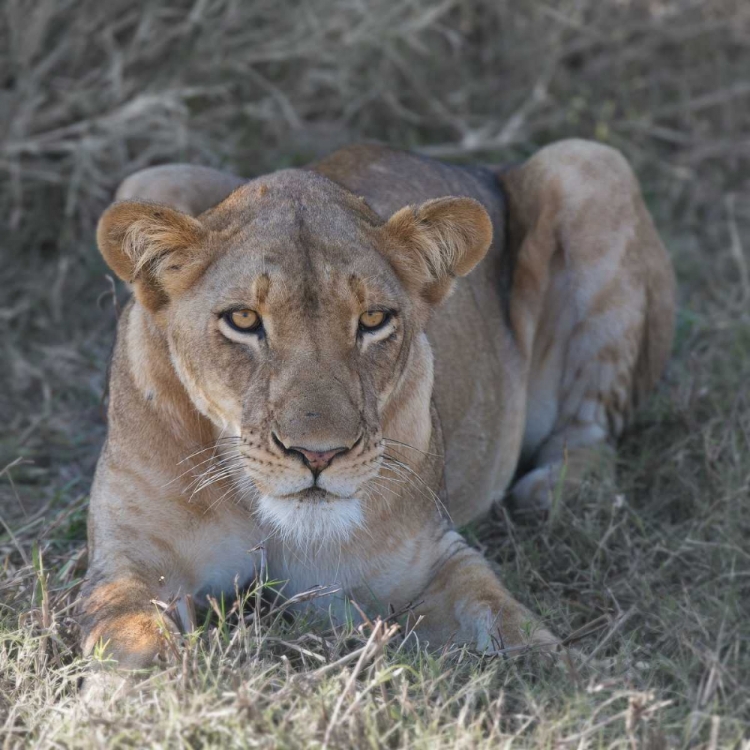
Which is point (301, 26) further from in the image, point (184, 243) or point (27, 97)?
point (184, 243)

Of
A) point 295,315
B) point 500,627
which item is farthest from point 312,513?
point 500,627

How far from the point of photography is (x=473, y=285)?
4.09 meters

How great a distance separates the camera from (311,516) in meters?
2.77

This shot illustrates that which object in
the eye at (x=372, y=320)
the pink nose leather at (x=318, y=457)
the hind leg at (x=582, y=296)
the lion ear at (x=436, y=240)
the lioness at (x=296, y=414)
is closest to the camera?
the pink nose leather at (x=318, y=457)

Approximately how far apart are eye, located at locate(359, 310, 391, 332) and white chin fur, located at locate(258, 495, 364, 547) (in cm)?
39

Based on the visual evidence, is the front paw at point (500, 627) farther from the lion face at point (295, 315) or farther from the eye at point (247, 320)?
the eye at point (247, 320)

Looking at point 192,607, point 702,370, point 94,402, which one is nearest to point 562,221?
point 702,370

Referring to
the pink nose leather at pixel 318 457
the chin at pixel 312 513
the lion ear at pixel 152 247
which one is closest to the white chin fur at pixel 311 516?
the chin at pixel 312 513

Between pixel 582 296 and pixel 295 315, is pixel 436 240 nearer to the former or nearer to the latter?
pixel 295 315

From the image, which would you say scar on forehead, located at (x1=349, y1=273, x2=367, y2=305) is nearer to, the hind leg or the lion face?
the lion face

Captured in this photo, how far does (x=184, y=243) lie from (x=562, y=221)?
6.16ft

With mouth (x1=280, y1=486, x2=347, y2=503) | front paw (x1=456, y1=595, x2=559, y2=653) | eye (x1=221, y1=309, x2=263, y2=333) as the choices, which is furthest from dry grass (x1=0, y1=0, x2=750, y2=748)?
eye (x1=221, y1=309, x2=263, y2=333)

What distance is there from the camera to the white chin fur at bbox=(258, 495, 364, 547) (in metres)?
2.75

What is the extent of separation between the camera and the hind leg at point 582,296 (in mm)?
4383
